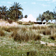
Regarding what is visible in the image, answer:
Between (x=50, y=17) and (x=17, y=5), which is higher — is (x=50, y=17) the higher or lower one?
the lower one

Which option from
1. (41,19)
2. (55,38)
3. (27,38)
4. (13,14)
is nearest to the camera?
(27,38)

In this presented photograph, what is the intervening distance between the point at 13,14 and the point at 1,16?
4716 mm

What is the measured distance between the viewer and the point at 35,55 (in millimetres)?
4684

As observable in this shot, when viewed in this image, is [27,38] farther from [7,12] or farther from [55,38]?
[7,12]

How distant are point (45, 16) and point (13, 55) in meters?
51.6

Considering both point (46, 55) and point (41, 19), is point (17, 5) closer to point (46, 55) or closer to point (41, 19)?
point (41, 19)

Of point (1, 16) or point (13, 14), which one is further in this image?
point (13, 14)

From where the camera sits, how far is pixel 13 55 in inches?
187

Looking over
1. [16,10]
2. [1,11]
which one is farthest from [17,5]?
[1,11]

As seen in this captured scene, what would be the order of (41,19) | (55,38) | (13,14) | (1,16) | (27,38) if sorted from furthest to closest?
(41,19), (13,14), (1,16), (55,38), (27,38)

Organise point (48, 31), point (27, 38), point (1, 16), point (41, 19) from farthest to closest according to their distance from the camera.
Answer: point (41, 19) → point (1, 16) → point (48, 31) → point (27, 38)

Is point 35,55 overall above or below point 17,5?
below

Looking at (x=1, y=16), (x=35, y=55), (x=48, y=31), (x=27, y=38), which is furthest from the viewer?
(x=1, y=16)

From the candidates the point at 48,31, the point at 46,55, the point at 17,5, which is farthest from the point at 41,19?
the point at 46,55
